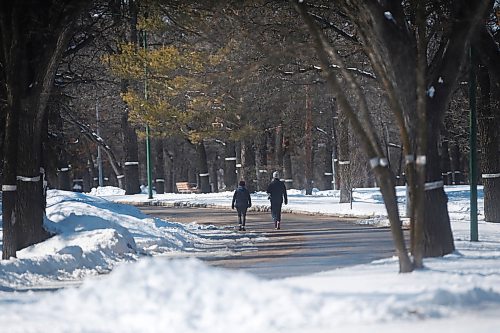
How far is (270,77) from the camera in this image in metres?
26.7

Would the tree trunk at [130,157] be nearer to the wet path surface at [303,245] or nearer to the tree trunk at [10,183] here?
the wet path surface at [303,245]

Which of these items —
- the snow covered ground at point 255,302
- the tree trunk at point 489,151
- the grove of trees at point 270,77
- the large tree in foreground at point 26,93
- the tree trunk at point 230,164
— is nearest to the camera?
the snow covered ground at point 255,302

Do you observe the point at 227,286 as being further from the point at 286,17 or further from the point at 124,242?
the point at 286,17

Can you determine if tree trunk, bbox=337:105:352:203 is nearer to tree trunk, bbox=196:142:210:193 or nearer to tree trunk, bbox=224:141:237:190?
tree trunk, bbox=224:141:237:190

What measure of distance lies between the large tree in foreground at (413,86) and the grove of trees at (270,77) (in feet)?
0.08

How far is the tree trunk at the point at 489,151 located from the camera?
23.4m

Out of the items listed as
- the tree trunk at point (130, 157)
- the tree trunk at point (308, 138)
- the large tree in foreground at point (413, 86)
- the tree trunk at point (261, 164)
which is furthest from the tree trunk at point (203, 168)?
the large tree in foreground at point (413, 86)

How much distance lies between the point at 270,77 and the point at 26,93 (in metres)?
11.0

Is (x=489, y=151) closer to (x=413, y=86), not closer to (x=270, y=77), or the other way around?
(x=270, y=77)

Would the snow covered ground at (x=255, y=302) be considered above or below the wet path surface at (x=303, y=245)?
above

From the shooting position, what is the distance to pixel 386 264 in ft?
41.3

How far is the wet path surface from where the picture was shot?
15.3m

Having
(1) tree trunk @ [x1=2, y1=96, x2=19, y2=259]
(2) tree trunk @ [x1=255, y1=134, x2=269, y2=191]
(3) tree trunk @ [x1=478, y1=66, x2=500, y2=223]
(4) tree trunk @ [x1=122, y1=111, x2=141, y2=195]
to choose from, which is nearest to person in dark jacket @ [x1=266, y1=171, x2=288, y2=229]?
(3) tree trunk @ [x1=478, y1=66, x2=500, y2=223]

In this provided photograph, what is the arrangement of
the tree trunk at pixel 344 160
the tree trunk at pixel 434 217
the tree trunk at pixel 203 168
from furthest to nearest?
the tree trunk at pixel 203 168
the tree trunk at pixel 344 160
the tree trunk at pixel 434 217
